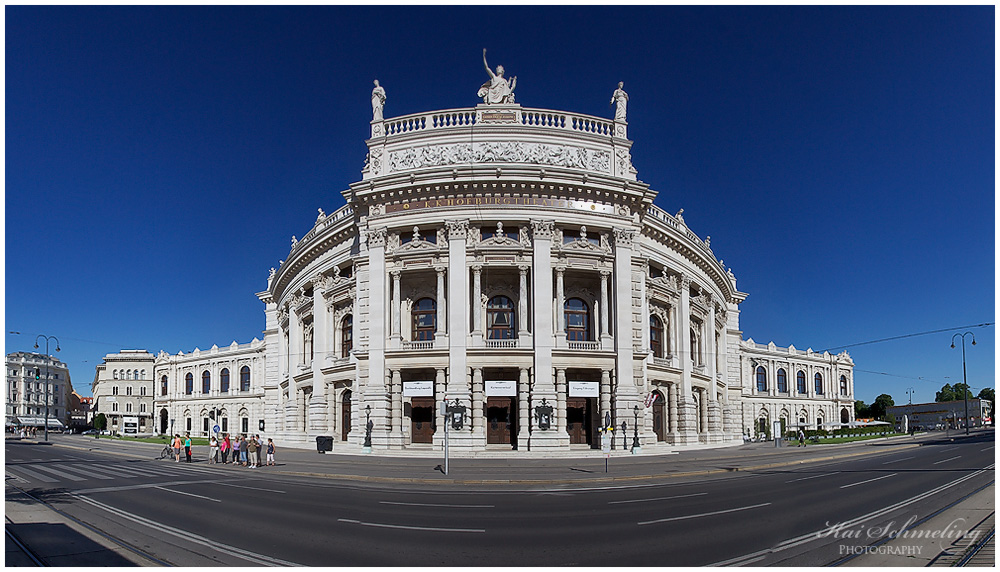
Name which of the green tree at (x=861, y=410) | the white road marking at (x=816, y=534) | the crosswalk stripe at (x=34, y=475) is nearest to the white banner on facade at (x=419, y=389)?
the crosswalk stripe at (x=34, y=475)

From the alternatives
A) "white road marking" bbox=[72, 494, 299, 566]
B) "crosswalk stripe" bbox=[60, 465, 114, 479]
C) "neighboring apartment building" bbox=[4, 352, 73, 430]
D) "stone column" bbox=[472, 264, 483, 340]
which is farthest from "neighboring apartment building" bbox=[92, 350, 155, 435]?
"white road marking" bbox=[72, 494, 299, 566]

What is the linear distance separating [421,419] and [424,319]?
6.57m

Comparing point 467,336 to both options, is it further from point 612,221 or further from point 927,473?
point 927,473

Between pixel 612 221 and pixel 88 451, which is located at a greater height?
pixel 612 221

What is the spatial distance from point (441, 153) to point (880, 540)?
34.7m

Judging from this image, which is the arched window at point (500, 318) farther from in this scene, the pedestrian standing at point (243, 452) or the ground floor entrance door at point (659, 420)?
the pedestrian standing at point (243, 452)

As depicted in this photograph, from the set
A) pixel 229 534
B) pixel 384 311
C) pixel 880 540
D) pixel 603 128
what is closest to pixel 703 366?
pixel 603 128

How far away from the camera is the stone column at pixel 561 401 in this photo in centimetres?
3753

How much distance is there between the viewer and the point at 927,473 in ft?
78.5

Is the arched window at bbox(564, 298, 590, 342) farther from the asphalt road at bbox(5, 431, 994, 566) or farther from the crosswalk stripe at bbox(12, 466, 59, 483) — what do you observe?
the crosswalk stripe at bbox(12, 466, 59, 483)

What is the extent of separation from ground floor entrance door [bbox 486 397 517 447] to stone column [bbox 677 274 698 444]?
1325cm

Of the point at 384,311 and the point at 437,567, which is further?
the point at 384,311

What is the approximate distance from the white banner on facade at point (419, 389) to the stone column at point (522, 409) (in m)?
5.35

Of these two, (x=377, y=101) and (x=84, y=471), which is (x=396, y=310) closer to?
(x=377, y=101)
